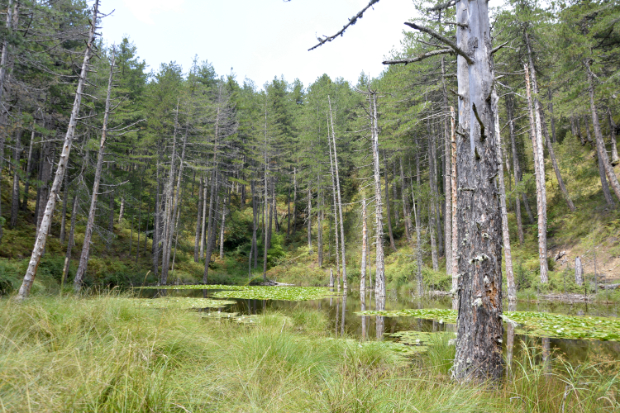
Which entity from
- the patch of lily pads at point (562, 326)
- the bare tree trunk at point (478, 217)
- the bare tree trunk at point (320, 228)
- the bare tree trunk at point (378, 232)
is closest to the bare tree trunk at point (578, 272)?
the patch of lily pads at point (562, 326)

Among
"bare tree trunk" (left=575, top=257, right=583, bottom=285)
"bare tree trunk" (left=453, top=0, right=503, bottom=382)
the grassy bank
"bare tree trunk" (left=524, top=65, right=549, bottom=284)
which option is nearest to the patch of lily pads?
"bare tree trunk" (left=453, top=0, right=503, bottom=382)

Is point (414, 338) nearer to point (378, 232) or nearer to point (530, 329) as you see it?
point (530, 329)

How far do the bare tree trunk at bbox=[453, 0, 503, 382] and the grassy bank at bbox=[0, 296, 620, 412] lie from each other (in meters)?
0.35

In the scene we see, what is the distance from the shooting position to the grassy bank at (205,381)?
6.15 feet

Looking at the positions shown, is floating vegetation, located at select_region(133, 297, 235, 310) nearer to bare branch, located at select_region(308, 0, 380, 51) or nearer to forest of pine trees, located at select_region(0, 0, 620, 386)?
forest of pine trees, located at select_region(0, 0, 620, 386)

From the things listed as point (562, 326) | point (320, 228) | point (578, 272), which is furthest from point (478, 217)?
point (320, 228)

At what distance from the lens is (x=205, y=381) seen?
8.04 feet

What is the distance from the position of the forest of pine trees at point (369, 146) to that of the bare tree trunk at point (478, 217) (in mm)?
16

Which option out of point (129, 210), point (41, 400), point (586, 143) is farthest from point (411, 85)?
point (129, 210)

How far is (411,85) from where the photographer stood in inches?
676

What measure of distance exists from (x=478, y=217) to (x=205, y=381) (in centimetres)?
291

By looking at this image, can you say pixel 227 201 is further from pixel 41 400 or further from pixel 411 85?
pixel 41 400

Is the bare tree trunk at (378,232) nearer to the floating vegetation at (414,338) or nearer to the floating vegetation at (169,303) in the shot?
the floating vegetation at (414,338)

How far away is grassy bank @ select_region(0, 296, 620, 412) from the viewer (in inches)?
73.8
